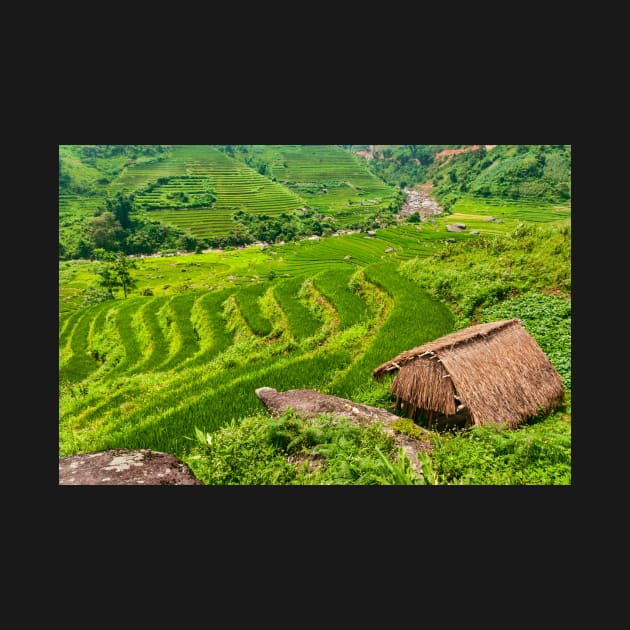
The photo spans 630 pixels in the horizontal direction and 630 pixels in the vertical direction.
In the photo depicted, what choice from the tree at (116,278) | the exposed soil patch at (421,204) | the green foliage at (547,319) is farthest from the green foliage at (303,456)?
the tree at (116,278)

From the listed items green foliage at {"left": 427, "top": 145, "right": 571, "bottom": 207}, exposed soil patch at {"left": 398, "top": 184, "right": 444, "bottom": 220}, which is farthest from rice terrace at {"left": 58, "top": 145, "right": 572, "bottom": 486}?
exposed soil patch at {"left": 398, "top": 184, "right": 444, "bottom": 220}

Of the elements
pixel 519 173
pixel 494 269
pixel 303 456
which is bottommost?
pixel 303 456

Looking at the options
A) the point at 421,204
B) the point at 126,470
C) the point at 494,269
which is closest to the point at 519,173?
the point at 494,269

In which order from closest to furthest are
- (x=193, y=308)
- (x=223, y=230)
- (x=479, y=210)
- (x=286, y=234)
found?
(x=193, y=308)
(x=479, y=210)
(x=286, y=234)
(x=223, y=230)

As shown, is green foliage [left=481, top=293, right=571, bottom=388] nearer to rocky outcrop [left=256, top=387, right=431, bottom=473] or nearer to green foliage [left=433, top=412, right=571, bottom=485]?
green foliage [left=433, top=412, right=571, bottom=485]

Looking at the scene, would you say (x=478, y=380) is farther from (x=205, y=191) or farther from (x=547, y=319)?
(x=205, y=191)

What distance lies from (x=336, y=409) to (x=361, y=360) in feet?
9.50

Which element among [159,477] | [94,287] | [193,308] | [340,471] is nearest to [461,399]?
[340,471]

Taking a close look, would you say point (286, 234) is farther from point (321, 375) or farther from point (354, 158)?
point (321, 375)

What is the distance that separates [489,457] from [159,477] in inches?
170

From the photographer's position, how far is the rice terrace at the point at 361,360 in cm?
497

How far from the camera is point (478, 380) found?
5949 mm

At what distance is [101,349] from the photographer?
16.0m

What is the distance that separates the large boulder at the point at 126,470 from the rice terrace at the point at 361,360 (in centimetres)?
3
